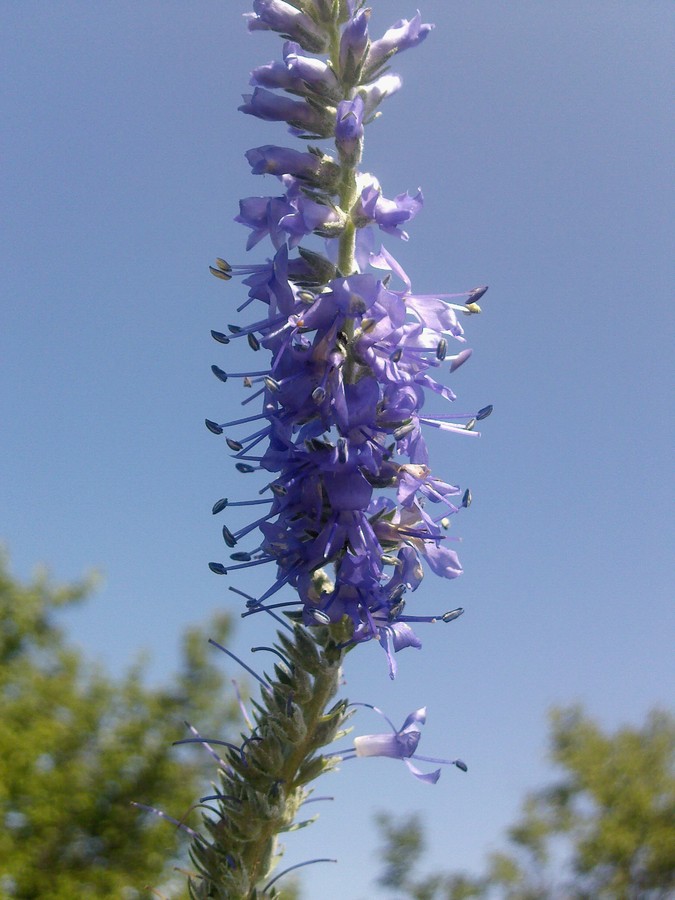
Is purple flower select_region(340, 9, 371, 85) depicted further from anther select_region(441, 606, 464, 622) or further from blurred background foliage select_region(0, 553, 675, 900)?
blurred background foliage select_region(0, 553, 675, 900)

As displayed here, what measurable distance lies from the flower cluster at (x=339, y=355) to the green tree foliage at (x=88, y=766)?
19.2 m

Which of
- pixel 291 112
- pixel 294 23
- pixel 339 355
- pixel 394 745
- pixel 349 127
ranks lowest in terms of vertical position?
pixel 394 745

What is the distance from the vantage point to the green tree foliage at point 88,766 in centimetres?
2008

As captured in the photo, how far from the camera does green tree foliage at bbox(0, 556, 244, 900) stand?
65.9 ft

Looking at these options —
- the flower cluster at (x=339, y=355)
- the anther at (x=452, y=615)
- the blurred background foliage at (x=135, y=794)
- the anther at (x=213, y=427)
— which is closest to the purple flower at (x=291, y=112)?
the flower cluster at (x=339, y=355)

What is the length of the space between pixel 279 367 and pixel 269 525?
0.60 m

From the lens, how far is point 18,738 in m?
20.1

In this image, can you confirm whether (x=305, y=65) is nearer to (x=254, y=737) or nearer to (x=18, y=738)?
(x=254, y=737)

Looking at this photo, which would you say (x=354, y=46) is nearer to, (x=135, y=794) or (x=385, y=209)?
(x=385, y=209)

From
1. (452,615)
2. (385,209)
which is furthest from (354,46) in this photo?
(452,615)

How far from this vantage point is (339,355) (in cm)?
280

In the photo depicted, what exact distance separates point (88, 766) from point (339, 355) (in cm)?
2389

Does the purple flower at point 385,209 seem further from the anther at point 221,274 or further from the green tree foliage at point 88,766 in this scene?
the green tree foliage at point 88,766

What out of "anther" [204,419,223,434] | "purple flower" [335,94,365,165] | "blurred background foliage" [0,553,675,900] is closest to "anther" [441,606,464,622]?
"anther" [204,419,223,434]
